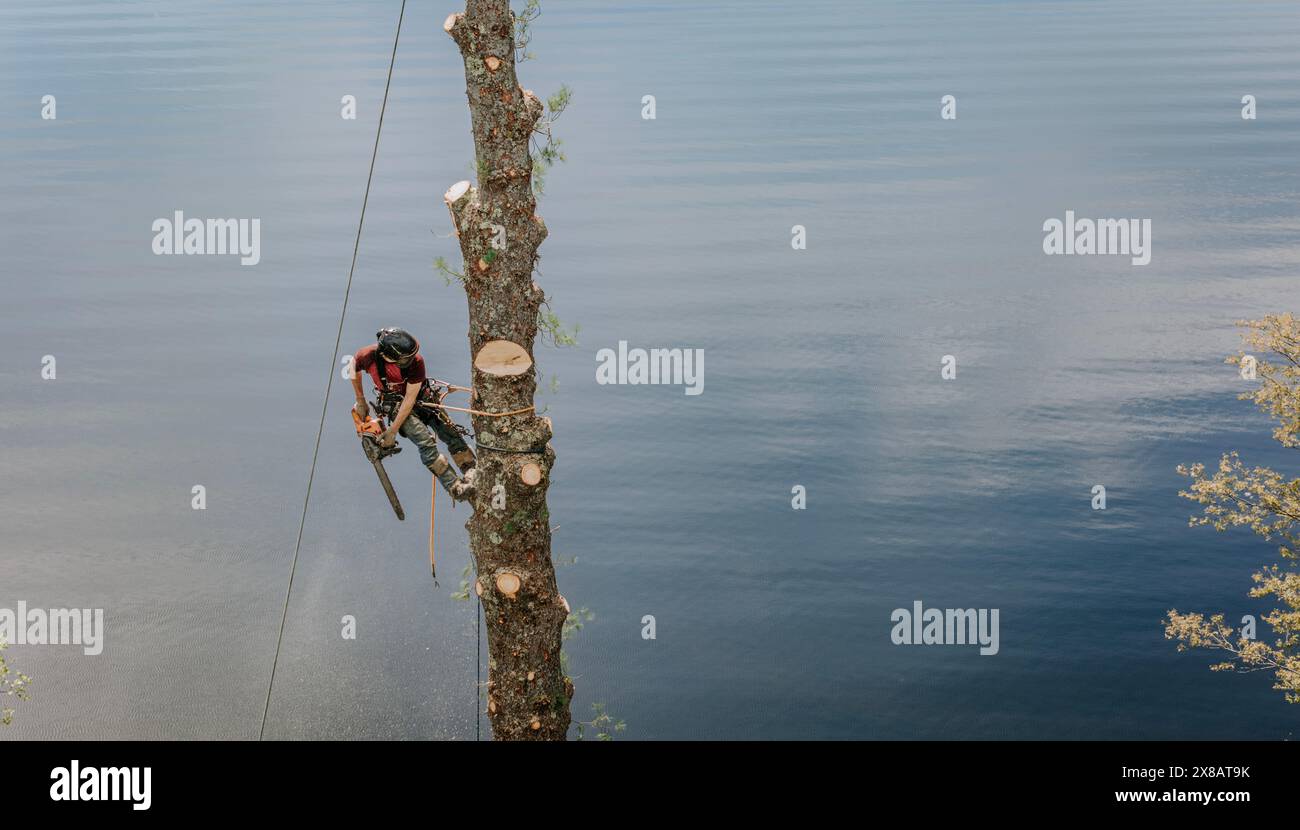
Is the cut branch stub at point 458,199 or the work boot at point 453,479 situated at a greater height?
the cut branch stub at point 458,199

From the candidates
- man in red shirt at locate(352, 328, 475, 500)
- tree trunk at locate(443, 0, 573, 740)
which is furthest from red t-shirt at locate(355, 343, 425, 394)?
tree trunk at locate(443, 0, 573, 740)

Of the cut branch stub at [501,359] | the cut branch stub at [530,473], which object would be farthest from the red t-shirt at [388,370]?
the cut branch stub at [530,473]

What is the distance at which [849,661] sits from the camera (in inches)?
1703

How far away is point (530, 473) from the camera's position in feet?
41.7

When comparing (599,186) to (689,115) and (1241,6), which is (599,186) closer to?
(689,115)

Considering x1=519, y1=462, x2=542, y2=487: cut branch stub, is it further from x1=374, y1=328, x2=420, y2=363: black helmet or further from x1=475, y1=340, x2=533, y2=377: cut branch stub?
x1=374, y1=328, x2=420, y2=363: black helmet

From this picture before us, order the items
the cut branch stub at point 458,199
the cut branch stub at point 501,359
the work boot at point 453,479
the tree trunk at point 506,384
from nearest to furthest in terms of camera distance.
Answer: the tree trunk at point 506,384, the cut branch stub at point 458,199, the cut branch stub at point 501,359, the work boot at point 453,479

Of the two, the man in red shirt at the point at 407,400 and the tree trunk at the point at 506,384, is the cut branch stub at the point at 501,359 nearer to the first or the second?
the tree trunk at the point at 506,384

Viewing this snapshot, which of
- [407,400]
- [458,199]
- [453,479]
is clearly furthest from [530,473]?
[458,199]

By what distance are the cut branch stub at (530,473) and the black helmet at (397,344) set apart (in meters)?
1.66

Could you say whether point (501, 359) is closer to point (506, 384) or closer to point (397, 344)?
point (506, 384)

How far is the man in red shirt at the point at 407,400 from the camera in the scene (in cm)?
1342

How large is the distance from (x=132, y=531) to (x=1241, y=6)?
9880 cm

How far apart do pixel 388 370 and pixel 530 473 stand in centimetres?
198
